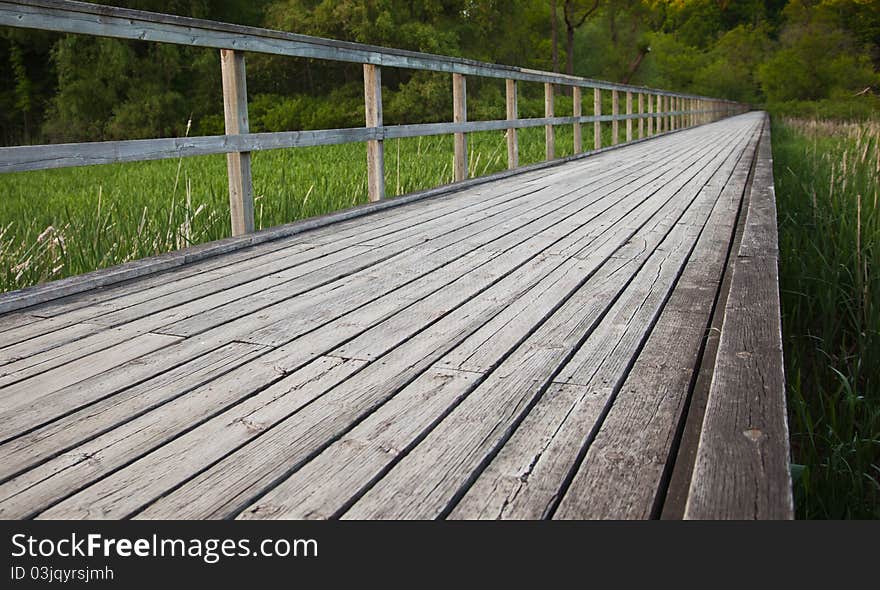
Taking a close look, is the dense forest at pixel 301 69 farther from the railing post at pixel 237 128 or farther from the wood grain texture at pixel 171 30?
the railing post at pixel 237 128

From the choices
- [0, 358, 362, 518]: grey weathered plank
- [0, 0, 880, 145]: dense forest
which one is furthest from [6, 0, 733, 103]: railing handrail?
[0, 0, 880, 145]: dense forest

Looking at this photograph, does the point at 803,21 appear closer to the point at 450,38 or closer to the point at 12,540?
the point at 450,38

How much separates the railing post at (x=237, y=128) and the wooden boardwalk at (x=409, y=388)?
0.57 m

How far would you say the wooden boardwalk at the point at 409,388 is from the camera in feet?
4.71

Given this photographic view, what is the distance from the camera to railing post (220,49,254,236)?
3.96 m

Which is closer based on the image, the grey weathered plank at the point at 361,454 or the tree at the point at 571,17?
the grey weathered plank at the point at 361,454

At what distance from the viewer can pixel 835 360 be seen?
3.31 m

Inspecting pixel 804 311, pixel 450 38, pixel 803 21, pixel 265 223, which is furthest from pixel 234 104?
→ pixel 803 21

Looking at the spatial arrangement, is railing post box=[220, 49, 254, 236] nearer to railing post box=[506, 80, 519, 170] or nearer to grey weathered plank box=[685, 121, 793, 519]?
grey weathered plank box=[685, 121, 793, 519]

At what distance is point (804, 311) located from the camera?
3914 millimetres

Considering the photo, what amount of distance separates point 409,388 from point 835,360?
2.15m

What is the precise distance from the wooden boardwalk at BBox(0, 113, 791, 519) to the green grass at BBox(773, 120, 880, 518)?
0.43 metres

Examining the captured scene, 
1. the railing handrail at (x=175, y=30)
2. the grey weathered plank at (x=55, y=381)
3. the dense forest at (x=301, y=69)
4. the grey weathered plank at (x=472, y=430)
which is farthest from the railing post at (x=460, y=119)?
the dense forest at (x=301, y=69)

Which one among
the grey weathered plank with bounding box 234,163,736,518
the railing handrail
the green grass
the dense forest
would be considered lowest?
the green grass
